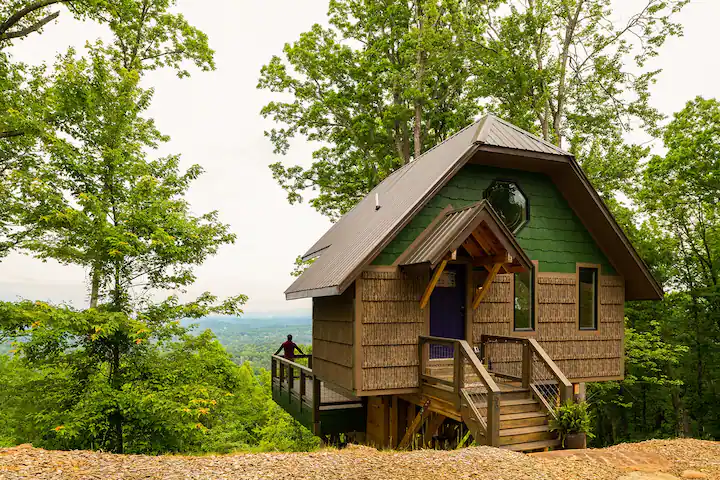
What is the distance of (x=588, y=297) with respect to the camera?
12086mm

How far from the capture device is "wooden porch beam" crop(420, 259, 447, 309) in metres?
9.44

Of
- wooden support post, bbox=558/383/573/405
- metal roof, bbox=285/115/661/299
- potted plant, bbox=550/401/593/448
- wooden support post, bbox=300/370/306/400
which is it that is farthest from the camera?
wooden support post, bbox=300/370/306/400

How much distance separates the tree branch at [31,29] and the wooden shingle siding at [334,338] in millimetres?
11442

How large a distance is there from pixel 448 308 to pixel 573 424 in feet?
11.2

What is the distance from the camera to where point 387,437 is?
12.4m

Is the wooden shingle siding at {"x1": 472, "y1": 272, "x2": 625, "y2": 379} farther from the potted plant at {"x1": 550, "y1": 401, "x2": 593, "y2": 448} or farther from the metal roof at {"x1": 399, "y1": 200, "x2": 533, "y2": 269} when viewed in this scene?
the potted plant at {"x1": 550, "y1": 401, "x2": 593, "y2": 448}

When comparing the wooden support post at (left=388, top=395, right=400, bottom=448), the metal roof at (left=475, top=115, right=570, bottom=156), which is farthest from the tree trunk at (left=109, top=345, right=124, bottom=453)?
the metal roof at (left=475, top=115, right=570, bottom=156)

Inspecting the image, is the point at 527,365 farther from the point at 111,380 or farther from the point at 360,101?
the point at 360,101

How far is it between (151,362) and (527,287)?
9.55 metres

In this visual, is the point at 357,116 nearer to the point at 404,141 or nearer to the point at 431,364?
the point at 404,141

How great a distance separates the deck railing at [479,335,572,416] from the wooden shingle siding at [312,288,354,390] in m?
3.08

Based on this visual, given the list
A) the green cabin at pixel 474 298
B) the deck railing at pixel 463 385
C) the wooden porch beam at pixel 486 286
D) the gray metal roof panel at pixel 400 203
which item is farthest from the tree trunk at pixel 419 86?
the deck railing at pixel 463 385

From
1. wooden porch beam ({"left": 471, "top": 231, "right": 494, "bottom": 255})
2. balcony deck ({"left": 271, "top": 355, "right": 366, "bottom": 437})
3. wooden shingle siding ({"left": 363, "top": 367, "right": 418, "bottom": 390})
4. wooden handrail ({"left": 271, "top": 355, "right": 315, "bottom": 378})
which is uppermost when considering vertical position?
wooden porch beam ({"left": 471, "top": 231, "right": 494, "bottom": 255})

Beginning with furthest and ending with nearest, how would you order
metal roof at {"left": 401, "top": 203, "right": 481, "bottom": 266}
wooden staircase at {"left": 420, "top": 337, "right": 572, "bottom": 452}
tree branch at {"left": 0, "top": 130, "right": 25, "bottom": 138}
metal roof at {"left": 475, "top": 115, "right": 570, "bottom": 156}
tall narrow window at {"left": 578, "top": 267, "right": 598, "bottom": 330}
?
tree branch at {"left": 0, "top": 130, "right": 25, "bottom": 138} < tall narrow window at {"left": 578, "top": 267, "right": 598, "bottom": 330} < metal roof at {"left": 475, "top": 115, "right": 570, "bottom": 156} < metal roof at {"left": 401, "top": 203, "right": 481, "bottom": 266} < wooden staircase at {"left": 420, "top": 337, "right": 572, "bottom": 452}
